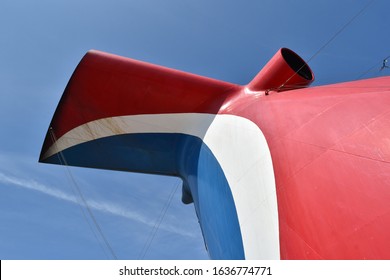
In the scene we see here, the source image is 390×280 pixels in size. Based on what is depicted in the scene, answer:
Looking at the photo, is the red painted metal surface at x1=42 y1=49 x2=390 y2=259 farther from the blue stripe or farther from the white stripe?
the blue stripe

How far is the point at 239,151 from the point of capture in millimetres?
6242

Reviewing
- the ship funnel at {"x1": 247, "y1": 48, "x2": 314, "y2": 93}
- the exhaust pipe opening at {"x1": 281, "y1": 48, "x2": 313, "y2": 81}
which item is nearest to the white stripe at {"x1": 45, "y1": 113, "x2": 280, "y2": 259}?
the ship funnel at {"x1": 247, "y1": 48, "x2": 314, "y2": 93}

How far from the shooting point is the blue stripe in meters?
7.30

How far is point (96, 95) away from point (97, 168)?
2.75 metres

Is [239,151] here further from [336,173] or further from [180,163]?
[180,163]

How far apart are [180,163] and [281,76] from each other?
4.44 metres

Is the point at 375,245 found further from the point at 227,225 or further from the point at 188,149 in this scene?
the point at 188,149

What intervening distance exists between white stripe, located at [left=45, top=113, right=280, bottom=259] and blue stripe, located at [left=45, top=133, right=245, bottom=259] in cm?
24

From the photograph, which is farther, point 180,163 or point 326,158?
point 180,163

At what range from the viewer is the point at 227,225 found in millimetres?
6559

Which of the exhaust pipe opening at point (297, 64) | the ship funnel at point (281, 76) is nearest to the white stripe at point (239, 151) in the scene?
the ship funnel at point (281, 76)

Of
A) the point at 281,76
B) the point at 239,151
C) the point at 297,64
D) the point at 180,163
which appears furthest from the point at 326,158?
the point at 180,163

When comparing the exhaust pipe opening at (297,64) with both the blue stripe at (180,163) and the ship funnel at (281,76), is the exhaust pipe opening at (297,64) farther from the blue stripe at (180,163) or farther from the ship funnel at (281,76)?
the blue stripe at (180,163)

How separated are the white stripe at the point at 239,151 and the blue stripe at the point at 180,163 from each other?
0.24 meters
